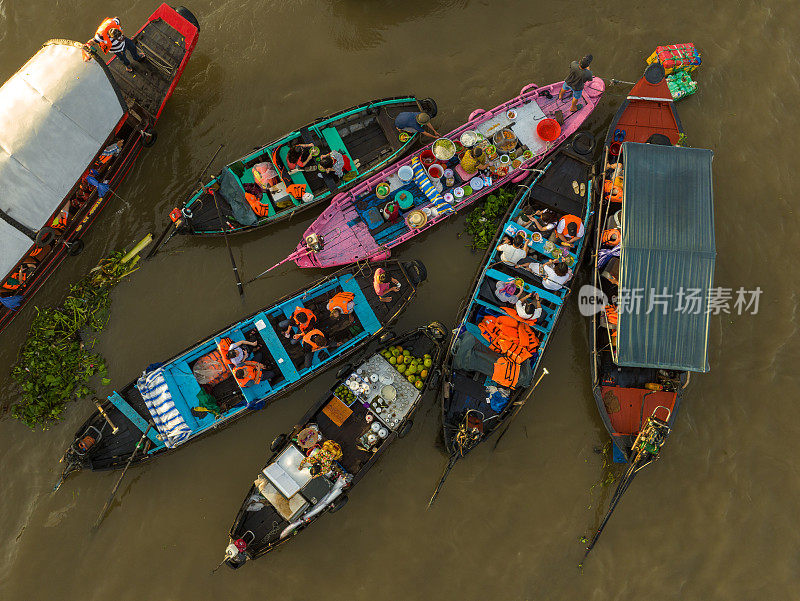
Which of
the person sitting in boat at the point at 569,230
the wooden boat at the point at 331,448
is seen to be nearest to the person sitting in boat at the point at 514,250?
the person sitting in boat at the point at 569,230

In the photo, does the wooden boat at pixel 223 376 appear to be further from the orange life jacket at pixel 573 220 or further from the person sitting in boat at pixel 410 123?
the orange life jacket at pixel 573 220

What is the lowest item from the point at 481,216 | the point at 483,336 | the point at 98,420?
the point at 483,336

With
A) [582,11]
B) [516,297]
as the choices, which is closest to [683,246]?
[516,297]

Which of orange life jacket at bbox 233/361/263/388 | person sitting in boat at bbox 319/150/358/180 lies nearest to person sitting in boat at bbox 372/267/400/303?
person sitting in boat at bbox 319/150/358/180

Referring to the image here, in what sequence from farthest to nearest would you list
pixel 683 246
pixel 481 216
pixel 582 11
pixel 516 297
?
pixel 582 11
pixel 481 216
pixel 516 297
pixel 683 246

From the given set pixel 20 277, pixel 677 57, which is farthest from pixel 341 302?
pixel 677 57

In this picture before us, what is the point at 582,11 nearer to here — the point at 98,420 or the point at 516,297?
the point at 516,297
